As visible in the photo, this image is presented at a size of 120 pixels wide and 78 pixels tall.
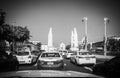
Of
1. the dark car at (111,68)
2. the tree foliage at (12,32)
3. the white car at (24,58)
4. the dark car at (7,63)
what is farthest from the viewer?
the tree foliage at (12,32)

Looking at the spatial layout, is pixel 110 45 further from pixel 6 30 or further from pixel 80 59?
pixel 80 59

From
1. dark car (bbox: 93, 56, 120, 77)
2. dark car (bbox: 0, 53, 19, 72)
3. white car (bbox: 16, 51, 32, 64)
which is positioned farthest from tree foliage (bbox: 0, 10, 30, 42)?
dark car (bbox: 93, 56, 120, 77)

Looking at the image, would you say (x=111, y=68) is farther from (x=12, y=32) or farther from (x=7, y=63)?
(x=12, y=32)

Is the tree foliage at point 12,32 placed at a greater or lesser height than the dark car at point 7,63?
greater

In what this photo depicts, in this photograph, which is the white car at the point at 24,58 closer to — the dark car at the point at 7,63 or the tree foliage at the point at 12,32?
the dark car at the point at 7,63

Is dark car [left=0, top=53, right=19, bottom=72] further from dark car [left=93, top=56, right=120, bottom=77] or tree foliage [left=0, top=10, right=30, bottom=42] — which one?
tree foliage [left=0, top=10, right=30, bottom=42]

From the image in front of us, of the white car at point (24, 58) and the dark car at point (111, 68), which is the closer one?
the dark car at point (111, 68)

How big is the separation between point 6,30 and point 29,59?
1149 cm

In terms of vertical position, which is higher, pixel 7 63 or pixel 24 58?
pixel 7 63

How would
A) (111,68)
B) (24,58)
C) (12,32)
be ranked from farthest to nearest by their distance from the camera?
(12,32) < (24,58) < (111,68)

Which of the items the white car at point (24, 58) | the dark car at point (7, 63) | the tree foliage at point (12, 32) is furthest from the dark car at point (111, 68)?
the tree foliage at point (12, 32)

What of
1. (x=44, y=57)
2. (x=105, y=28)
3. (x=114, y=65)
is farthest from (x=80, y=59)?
(x=105, y=28)

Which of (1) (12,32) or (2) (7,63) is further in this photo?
(1) (12,32)

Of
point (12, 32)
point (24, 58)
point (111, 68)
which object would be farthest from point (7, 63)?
point (12, 32)
